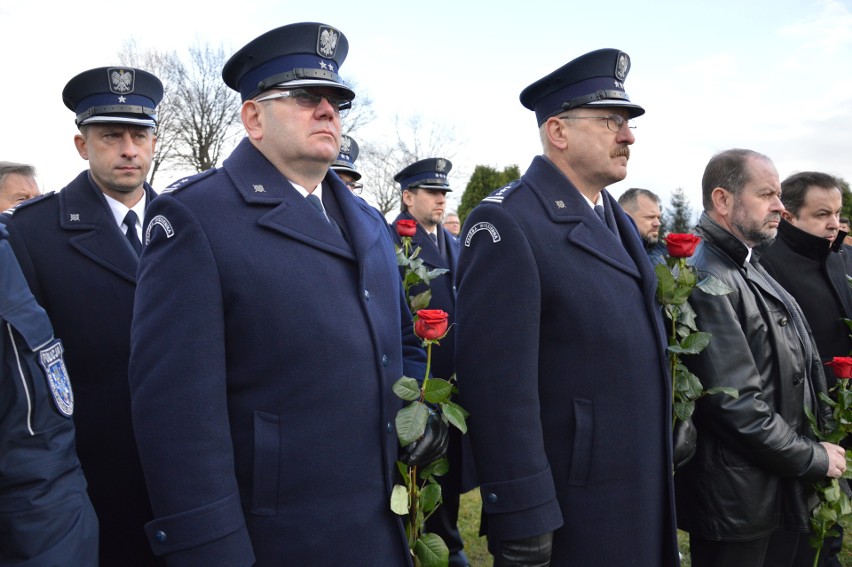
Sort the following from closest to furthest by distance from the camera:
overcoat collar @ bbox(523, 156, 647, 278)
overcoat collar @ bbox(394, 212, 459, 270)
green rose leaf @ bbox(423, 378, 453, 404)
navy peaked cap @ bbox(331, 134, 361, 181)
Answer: green rose leaf @ bbox(423, 378, 453, 404) < overcoat collar @ bbox(523, 156, 647, 278) < navy peaked cap @ bbox(331, 134, 361, 181) < overcoat collar @ bbox(394, 212, 459, 270)

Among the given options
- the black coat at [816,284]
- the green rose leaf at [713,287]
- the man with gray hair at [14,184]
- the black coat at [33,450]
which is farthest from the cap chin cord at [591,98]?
the man with gray hair at [14,184]

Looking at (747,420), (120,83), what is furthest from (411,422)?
(120,83)

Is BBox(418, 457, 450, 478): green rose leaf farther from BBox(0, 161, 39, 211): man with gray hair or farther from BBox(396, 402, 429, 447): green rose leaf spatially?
BBox(0, 161, 39, 211): man with gray hair

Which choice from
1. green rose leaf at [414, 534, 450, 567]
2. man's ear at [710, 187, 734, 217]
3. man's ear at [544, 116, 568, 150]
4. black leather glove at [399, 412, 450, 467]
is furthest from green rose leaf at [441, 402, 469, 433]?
man's ear at [710, 187, 734, 217]

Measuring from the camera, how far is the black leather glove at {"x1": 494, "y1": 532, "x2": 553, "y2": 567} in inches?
88.4

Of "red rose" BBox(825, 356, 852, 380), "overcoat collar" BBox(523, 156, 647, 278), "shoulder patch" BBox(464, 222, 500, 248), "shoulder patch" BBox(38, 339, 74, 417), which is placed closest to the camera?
"shoulder patch" BBox(38, 339, 74, 417)

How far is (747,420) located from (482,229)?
140 centimetres

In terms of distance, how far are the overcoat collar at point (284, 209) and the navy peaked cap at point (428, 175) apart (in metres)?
4.39

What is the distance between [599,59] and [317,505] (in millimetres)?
1917

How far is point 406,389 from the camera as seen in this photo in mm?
2094

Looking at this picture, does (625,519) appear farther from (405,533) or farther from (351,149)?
(351,149)

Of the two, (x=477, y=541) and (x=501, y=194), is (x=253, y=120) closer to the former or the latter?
(x=501, y=194)

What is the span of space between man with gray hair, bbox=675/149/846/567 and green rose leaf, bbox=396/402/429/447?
4.67 feet

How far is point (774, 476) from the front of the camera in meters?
3.01
